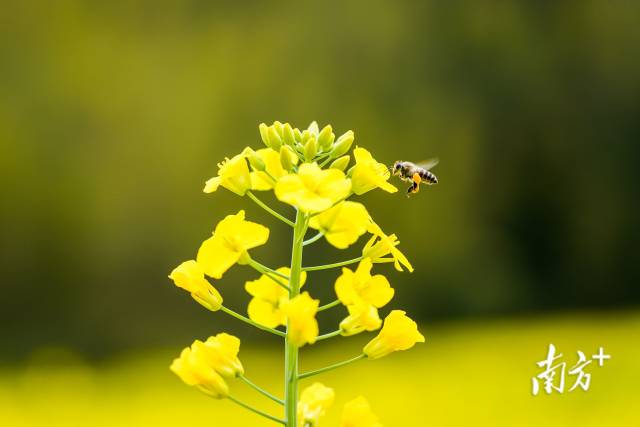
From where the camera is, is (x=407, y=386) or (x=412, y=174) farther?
(x=407, y=386)

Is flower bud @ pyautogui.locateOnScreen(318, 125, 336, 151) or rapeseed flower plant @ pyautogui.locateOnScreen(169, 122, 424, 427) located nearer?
rapeseed flower plant @ pyautogui.locateOnScreen(169, 122, 424, 427)

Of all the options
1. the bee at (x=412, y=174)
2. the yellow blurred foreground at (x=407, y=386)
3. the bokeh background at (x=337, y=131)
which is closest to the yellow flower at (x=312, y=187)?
the bee at (x=412, y=174)

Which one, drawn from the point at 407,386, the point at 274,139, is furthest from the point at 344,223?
the point at 407,386

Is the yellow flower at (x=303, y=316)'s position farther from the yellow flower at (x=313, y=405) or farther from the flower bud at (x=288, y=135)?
the flower bud at (x=288, y=135)

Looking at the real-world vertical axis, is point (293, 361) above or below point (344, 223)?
below

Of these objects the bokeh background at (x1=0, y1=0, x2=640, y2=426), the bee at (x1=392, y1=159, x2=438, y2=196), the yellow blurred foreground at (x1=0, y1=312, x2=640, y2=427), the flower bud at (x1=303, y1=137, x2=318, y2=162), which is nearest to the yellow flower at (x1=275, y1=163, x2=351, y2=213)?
the flower bud at (x1=303, y1=137, x2=318, y2=162)

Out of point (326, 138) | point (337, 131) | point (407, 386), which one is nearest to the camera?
point (326, 138)

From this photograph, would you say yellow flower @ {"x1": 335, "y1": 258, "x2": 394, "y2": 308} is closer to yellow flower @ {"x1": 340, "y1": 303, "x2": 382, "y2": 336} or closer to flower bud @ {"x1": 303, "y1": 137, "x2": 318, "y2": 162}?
yellow flower @ {"x1": 340, "y1": 303, "x2": 382, "y2": 336}

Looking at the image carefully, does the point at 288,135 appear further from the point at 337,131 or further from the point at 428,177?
the point at 337,131
